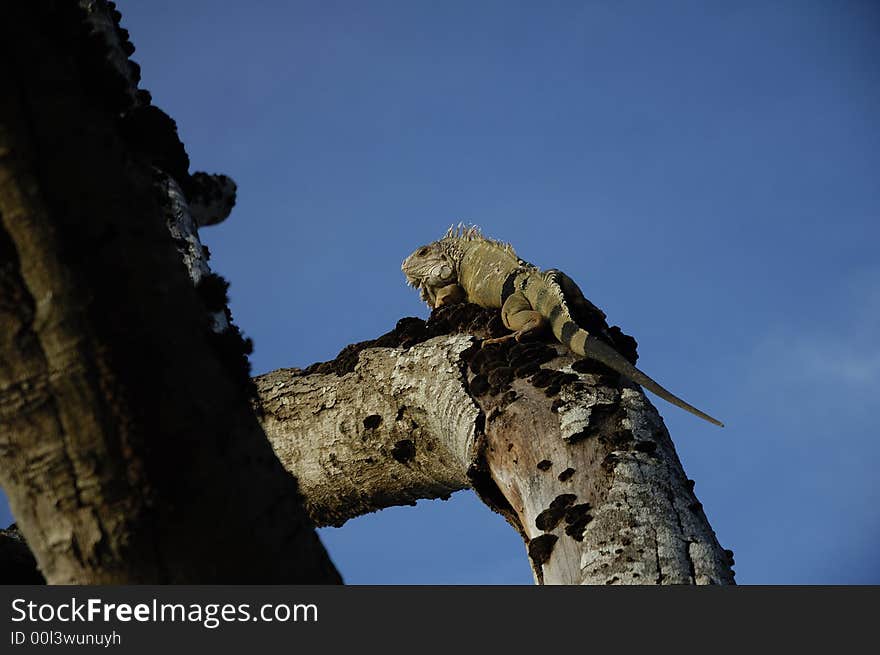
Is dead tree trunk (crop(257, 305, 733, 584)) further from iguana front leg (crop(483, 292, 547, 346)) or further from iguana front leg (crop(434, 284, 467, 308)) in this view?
iguana front leg (crop(434, 284, 467, 308))

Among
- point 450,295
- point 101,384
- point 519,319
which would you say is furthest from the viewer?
point 450,295

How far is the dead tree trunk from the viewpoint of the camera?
3.53m

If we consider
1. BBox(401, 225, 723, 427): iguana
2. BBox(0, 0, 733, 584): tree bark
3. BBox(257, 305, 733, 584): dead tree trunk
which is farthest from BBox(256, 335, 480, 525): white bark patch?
BBox(0, 0, 733, 584): tree bark

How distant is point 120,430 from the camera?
163 cm

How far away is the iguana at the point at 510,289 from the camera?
4961 mm

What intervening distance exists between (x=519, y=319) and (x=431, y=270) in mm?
3172

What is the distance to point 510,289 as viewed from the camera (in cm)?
650

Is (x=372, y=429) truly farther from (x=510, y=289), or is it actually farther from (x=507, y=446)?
(x=510, y=289)

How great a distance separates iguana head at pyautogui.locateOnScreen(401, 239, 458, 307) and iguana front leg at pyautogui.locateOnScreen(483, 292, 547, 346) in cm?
230

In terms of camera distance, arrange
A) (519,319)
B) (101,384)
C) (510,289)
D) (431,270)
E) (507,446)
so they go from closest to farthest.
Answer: (101,384) < (507,446) < (519,319) < (510,289) < (431,270)

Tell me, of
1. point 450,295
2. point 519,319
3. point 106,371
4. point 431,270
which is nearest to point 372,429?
point 519,319

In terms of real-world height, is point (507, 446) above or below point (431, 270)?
below
